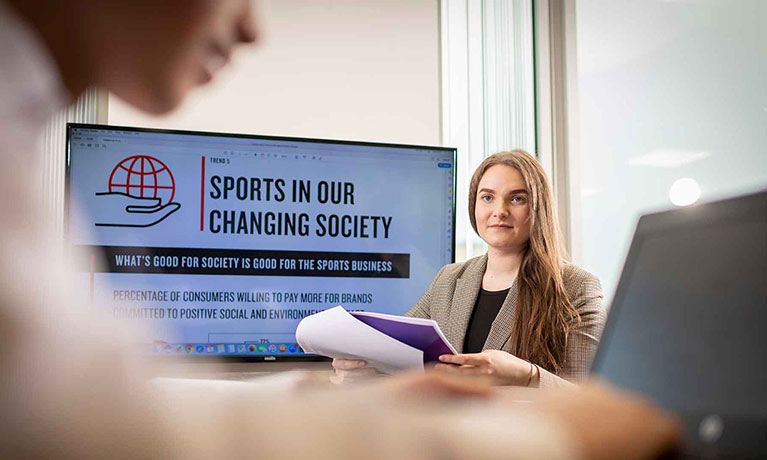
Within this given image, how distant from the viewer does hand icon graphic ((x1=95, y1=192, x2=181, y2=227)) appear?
1.76 meters

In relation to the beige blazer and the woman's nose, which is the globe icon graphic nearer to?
the beige blazer

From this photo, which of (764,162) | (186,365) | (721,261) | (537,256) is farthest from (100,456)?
(764,162)

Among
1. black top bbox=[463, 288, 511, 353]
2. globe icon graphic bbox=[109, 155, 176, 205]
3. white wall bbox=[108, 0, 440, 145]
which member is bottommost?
black top bbox=[463, 288, 511, 353]

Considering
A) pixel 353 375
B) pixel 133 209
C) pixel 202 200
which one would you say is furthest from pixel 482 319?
pixel 353 375

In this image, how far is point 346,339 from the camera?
4.15 feet

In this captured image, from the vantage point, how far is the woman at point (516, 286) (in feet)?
5.46

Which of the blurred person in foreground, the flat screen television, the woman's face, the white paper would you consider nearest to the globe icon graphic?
the flat screen television

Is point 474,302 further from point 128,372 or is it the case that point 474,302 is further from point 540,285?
point 128,372

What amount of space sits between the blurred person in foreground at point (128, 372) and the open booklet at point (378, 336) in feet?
2.84

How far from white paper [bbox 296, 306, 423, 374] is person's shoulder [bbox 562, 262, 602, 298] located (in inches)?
28.3

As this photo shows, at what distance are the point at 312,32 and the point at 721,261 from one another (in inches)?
5.6

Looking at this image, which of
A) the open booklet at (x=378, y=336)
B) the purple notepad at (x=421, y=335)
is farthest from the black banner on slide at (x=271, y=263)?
the purple notepad at (x=421, y=335)

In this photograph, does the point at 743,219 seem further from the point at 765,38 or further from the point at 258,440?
the point at 765,38

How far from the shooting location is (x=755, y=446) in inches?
4.3
